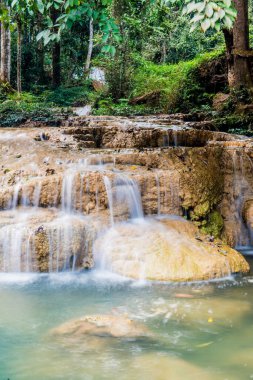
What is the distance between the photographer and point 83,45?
2450 centimetres

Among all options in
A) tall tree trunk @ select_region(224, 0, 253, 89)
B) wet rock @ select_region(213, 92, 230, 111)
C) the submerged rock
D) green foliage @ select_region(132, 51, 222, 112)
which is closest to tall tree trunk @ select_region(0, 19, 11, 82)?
green foliage @ select_region(132, 51, 222, 112)

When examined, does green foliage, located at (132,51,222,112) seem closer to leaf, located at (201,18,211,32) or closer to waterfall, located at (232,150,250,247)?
waterfall, located at (232,150,250,247)

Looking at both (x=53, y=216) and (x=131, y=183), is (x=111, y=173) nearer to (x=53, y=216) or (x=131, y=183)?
(x=131, y=183)

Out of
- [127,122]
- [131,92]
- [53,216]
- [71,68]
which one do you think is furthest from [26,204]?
[71,68]

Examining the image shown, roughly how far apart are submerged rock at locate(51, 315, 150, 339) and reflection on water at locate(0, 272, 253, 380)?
7cm

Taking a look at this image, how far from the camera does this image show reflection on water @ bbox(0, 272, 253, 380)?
10.9ft

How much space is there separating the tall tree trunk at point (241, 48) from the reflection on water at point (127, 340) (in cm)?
918

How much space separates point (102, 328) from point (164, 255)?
223 cm

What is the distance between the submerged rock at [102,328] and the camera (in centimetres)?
383

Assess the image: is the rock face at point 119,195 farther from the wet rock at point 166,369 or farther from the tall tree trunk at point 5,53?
the tall tree trunk at point 5,53

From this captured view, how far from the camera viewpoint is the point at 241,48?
43.2 feet

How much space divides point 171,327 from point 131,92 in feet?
48.5

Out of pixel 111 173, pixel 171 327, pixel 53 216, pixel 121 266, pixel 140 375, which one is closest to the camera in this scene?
pixel 140 375

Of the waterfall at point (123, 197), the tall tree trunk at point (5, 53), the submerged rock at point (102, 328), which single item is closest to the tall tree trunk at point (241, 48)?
the waterfall at point (123, 197)
